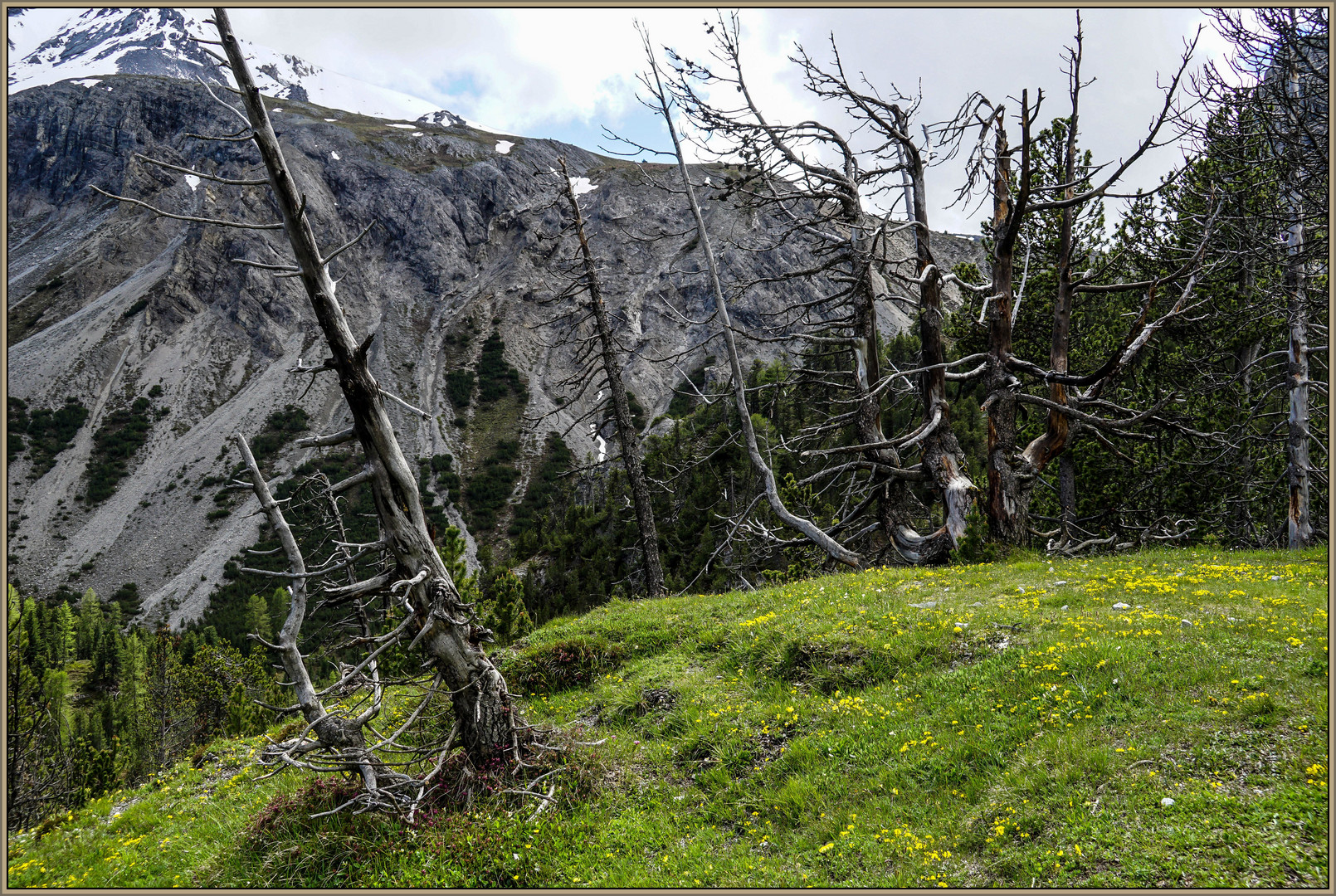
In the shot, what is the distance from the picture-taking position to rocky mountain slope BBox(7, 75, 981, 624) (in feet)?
321

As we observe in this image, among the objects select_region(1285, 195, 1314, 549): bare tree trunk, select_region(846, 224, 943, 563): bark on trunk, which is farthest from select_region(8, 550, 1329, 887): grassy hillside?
select_region(846, 224, 943, 563): bark on trunk

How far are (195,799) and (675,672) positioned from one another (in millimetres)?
8360

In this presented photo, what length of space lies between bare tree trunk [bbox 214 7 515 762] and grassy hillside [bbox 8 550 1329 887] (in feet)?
3.46

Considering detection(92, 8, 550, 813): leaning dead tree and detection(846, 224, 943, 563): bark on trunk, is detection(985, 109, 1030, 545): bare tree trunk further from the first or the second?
detection(92, 8, 550, 813): leaning dead tree


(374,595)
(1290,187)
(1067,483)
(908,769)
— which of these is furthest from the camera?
(1067,483)

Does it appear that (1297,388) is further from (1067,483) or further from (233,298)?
(233,298)

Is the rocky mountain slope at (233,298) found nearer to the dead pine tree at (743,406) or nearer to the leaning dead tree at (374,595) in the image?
the dead pine tree at (743,406)

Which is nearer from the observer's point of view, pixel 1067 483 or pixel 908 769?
pixel 908 769

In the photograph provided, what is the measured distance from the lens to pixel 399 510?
25.9ft

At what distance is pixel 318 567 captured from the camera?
7398 mm

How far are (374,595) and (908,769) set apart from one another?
22.0 ft

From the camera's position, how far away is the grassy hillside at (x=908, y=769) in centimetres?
568

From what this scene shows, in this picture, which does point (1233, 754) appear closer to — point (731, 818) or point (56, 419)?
point (731, 818)

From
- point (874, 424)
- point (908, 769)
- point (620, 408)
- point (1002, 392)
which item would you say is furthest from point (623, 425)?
point (908, 769)
